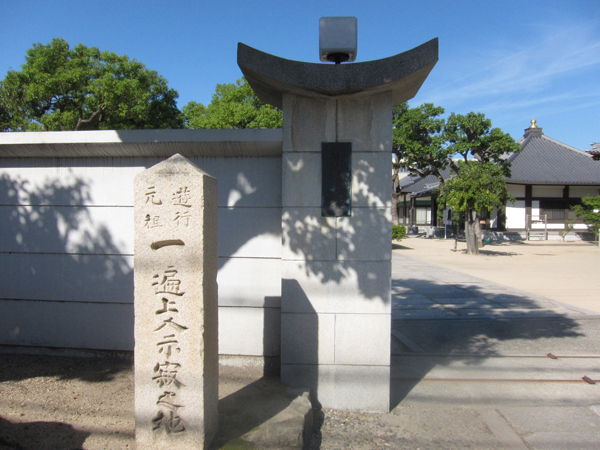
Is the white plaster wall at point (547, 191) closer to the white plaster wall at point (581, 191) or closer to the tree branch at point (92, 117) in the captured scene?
the white plaster wall at point (581, 191)

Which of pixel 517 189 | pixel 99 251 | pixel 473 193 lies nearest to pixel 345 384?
pixel 99 251

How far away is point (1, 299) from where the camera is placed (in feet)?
15.9

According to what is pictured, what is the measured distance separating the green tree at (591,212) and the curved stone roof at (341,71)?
92.3ft

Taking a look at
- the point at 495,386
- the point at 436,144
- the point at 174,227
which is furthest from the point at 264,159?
the point at 436,144

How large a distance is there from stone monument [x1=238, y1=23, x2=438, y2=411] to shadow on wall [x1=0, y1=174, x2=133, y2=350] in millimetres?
2051

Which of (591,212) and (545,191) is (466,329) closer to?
(591,212)

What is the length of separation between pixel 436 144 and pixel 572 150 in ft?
47.5

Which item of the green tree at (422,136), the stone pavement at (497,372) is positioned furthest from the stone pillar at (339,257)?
the green tree at (422,136)

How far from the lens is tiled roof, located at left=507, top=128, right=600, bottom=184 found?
29.1 metres

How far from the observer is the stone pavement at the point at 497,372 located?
147 inches

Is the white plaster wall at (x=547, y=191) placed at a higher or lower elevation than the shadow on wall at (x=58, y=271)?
higher

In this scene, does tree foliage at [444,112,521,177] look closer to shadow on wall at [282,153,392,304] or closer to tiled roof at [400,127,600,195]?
tiled roof at [400,127,600,195]

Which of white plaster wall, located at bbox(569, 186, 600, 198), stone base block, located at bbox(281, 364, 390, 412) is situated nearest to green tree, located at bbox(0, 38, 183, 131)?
stone base block, located at bbox(281, 364, 390, 412)

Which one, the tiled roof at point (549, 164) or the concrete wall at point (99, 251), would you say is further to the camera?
the tiled roof at point (549, 164)
